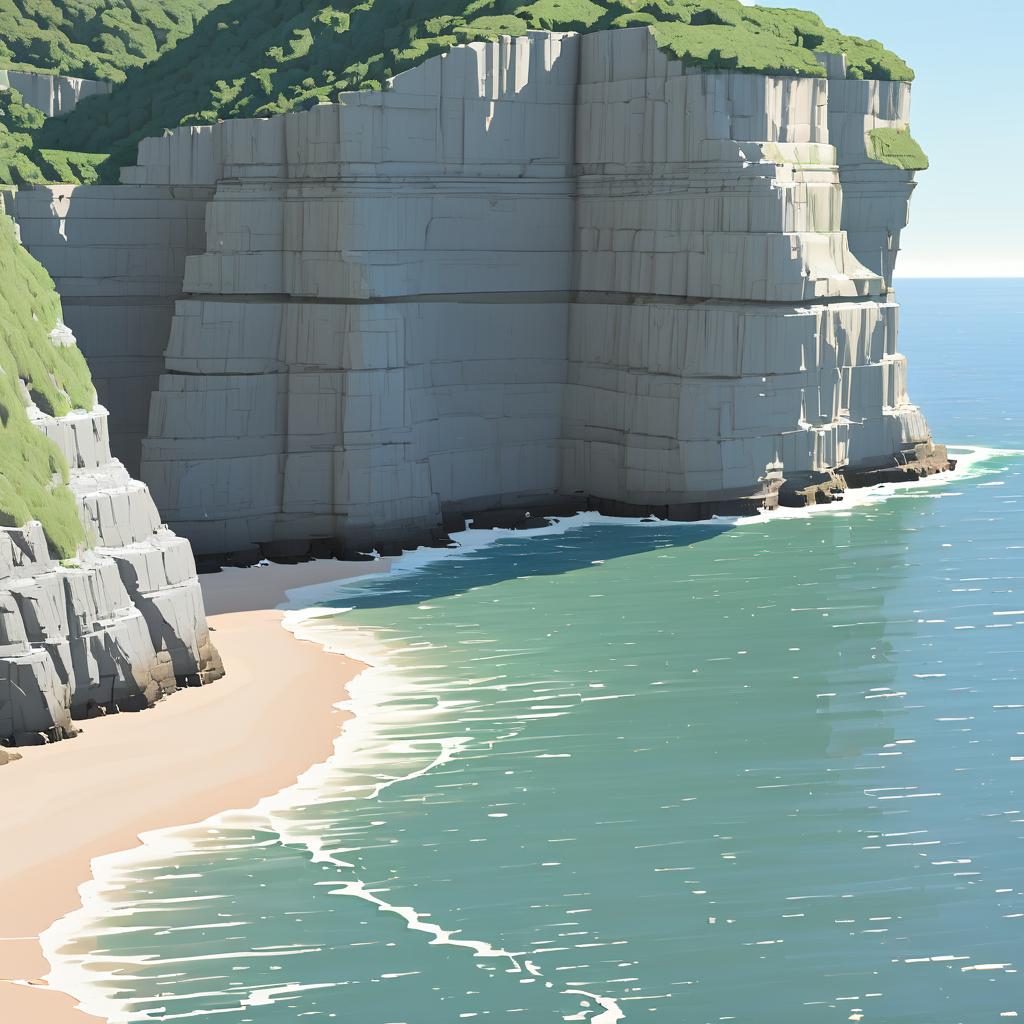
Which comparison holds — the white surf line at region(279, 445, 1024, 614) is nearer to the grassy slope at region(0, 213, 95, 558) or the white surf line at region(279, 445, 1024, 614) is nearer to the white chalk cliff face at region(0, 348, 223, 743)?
the white chalk cliff face at region(0, 348, 223, 743)

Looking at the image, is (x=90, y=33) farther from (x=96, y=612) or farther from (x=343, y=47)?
(x=96, y=612)

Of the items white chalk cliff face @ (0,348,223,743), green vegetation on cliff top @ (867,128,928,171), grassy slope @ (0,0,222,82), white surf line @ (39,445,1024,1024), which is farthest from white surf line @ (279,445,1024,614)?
grassy slope @ (0,0,222,82)

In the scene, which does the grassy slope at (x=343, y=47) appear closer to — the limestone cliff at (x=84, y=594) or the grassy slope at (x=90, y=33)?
the grassy slope at (x=90, y=33)

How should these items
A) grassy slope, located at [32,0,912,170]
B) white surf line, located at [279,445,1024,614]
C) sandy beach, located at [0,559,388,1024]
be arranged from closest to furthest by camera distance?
1. sandy beach, located at [0,559,388,1024]
2. white surf line, located at [279,445,1024,614]
3. grassy slope, located at [32,0,912,170]

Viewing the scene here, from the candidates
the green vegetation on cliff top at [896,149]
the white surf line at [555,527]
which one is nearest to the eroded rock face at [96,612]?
the white surf line at [555,527]

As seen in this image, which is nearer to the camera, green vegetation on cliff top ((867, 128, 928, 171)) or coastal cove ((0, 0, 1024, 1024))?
coastal cove ((0, 0, 1024, 1024))

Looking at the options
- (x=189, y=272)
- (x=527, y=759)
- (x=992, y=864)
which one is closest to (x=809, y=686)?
(x=527, y=759)

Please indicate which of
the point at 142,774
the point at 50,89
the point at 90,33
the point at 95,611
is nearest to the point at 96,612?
the point at 95,611

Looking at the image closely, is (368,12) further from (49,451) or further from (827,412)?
(49,451)
